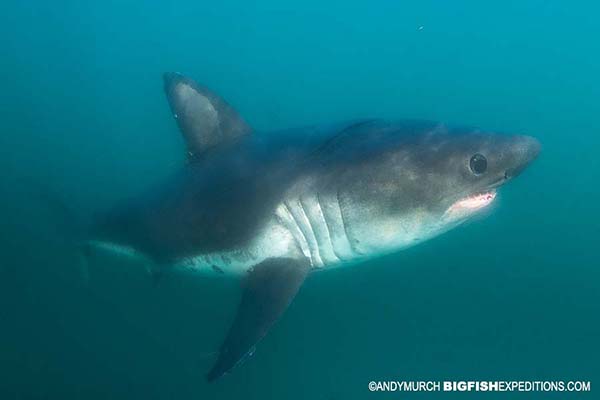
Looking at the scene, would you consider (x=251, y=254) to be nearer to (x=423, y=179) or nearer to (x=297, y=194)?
(x=297, y=194)

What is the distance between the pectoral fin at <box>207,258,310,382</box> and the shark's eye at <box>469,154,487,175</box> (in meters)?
1.59

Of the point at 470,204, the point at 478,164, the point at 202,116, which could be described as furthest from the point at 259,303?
the point at 202,116

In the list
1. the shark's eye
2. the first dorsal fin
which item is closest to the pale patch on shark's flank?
the first dorsal fin

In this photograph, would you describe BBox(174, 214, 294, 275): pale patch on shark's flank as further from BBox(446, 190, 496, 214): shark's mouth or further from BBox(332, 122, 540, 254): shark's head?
BBox(446, 190, 496, 214): shark's mouth

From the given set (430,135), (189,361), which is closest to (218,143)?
(430,135)

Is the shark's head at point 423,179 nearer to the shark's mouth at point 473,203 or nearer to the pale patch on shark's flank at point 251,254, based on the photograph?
the shark's mouth at point 473,203

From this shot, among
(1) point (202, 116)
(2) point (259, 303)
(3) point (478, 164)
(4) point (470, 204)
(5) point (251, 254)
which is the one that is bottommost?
(2) point (259, 303)

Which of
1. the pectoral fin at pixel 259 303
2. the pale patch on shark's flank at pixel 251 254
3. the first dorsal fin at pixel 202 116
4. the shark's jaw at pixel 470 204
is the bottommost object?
the pectoral fin at pixel 259 303

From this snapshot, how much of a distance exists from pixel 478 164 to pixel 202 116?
2983mm

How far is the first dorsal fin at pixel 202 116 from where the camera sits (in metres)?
4.95

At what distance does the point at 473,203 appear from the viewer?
11.2 ft

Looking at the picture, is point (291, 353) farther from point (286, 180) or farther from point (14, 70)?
point (14, 70)

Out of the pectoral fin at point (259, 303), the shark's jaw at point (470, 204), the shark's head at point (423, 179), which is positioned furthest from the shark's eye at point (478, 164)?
the pectoral fin at point (259, 303)

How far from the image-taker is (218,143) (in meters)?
4.96
